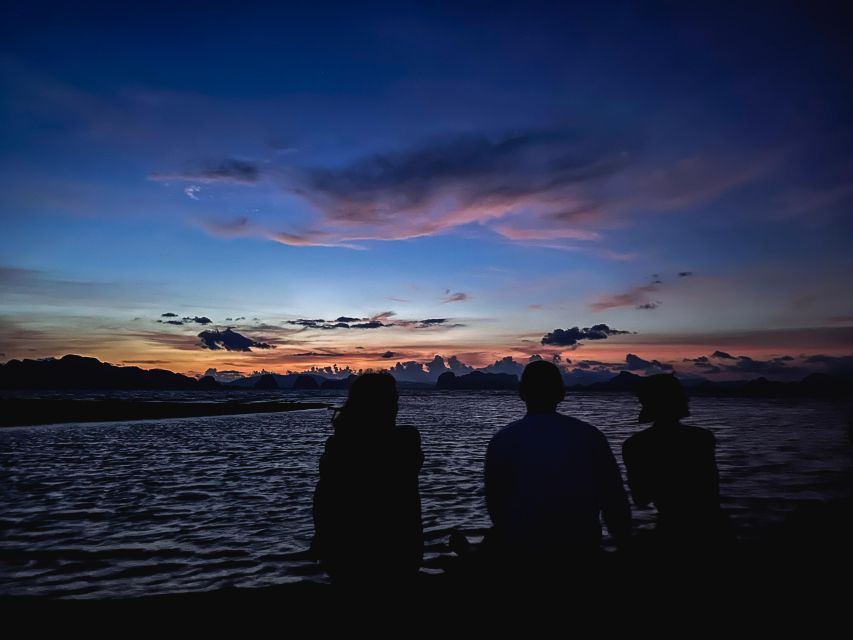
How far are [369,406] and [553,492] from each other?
167 centimetres

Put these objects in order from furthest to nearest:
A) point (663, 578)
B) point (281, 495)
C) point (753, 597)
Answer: point (281, 495), point (753, 597), point (663, 578)

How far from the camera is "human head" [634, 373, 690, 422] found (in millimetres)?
5223

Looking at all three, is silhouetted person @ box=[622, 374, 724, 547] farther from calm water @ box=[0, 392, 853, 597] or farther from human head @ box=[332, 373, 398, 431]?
calm water @ box=[0, 392, 853, 597]

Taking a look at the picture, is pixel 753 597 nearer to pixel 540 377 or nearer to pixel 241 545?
pixel 540 377

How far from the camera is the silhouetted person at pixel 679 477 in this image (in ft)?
16.4

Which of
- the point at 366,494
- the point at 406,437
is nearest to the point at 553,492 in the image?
the point at 406,437

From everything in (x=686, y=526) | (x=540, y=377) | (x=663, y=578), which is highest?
(x=540, y=377)

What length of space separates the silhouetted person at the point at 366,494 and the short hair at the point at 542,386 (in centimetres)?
107

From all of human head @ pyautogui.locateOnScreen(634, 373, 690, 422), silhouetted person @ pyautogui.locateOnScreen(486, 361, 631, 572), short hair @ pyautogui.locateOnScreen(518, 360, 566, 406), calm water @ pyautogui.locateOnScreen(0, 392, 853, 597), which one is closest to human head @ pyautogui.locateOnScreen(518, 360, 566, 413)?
short hair @ pyautogui.locateOnScreen(518, 360, 566, 406)

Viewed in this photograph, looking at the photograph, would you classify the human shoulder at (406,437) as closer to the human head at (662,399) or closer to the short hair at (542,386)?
the short hair at (542,386)

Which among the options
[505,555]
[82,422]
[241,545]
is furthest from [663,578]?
[82,422]

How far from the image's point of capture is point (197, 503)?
16.1 meters

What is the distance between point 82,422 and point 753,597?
205 ft

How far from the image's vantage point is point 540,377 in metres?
4.59
